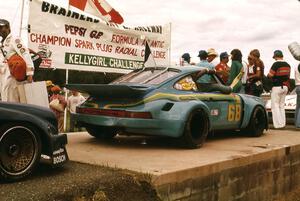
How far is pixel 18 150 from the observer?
13.7 feet

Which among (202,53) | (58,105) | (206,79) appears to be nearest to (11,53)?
(206,79)

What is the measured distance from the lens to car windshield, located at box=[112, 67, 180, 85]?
6617mm

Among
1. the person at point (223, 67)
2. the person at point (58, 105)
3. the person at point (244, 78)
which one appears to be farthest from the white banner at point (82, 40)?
the person at point (244, 78)

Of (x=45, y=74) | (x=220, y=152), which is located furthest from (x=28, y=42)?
(x=45, y=74)

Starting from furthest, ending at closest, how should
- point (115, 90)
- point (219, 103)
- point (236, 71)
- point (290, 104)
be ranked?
point (290, 104) < point (236, 71) < point (219, 103) < point (115, 90)

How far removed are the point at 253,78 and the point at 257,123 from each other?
1.82m

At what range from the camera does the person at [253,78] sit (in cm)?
1000

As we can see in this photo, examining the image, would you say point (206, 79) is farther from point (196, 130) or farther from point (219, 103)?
point (196, 130)

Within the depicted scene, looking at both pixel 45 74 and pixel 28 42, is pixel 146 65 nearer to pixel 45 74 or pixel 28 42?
pixel 28 42

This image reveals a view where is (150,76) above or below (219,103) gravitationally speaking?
above

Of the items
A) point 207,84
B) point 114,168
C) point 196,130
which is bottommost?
point 114,168

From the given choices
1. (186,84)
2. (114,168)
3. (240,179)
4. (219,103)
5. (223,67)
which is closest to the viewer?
(114,168)

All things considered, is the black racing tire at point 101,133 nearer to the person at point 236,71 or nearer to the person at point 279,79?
the person at point 236,71

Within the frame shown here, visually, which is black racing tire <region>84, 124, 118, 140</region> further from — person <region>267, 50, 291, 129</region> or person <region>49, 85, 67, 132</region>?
person <region>267, 50, 291, 129</region>
